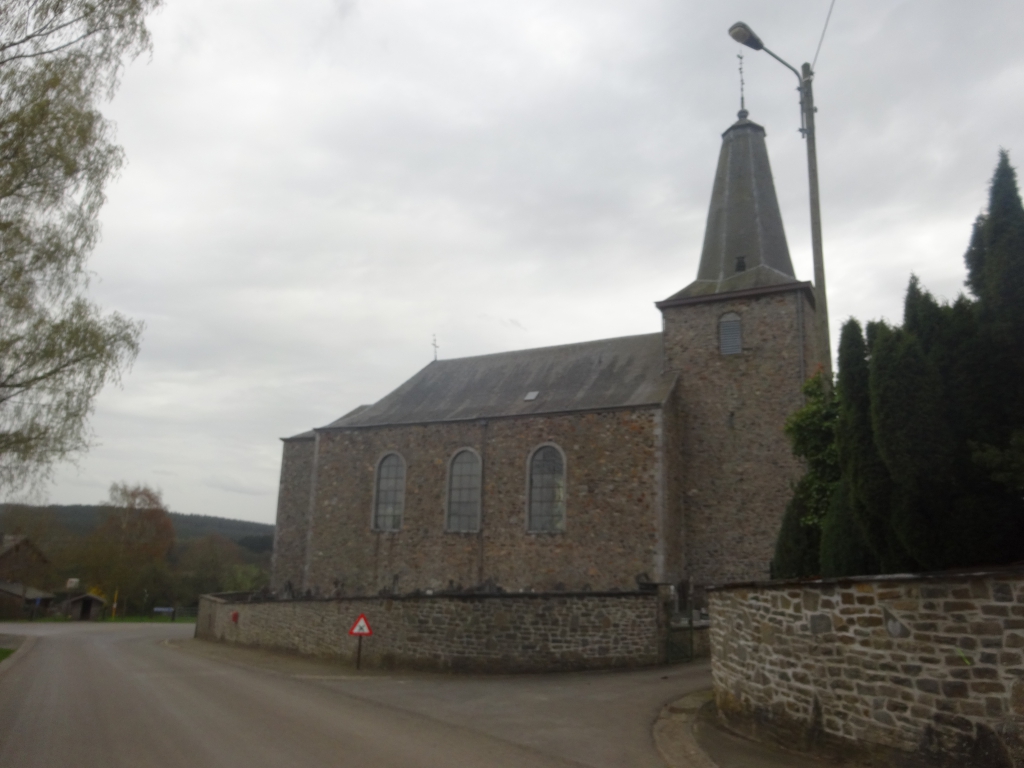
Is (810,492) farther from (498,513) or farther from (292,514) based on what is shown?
(292,514)

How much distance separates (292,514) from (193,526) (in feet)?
285

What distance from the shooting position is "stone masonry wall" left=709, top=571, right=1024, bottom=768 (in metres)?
5.15

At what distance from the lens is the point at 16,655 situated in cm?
1925

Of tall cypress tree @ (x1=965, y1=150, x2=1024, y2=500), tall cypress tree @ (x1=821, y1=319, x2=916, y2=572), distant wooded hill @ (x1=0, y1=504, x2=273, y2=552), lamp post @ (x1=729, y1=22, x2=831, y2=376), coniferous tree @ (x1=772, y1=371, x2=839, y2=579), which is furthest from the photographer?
distant wooded hill @ (x1=0, y1=504, x2=273, y2=552)

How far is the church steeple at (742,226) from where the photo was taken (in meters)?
23.2

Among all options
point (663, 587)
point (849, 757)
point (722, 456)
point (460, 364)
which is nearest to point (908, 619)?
point (849, 757)

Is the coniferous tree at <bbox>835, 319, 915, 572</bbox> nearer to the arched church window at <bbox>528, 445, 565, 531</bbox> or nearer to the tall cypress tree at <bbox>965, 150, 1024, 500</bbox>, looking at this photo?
the tall cypress tree at <bbox>965, 150, 1024, 500</bbox>

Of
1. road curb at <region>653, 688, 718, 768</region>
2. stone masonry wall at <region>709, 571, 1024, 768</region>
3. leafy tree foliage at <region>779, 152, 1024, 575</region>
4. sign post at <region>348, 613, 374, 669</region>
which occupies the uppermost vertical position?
leafy tree foliage at <region>779, 152, 1024, 575</region>

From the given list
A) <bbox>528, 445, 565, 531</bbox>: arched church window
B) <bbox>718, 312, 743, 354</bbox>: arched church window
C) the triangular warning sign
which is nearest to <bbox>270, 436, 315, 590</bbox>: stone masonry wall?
<bbox>528, 445, 565, 531</bbox>: arched church window

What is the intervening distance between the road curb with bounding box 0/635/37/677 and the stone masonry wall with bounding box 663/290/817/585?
16363 millimetres

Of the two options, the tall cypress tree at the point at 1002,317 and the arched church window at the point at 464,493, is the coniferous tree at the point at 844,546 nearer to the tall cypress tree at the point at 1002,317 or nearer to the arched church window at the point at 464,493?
the tall cypress tree at the point at 1002,317

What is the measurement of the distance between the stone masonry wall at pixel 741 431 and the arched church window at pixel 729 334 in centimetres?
14

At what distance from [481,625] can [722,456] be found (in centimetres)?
1012

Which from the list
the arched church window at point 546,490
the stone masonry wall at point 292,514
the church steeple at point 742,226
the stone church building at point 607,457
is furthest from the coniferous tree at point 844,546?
the stone masonry wall at point 292,514
